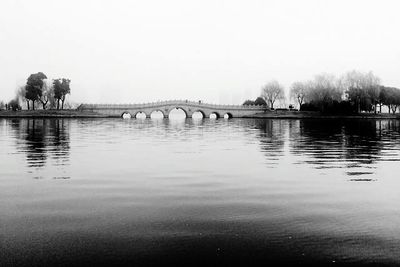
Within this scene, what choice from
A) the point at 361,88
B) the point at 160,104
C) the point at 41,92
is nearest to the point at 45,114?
the point at 41,92

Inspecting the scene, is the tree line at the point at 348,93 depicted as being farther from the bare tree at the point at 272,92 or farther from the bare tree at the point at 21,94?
the bare tree at the point at 21,94

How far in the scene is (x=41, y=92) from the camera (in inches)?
4532

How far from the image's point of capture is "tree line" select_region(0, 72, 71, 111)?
113000 millimetres

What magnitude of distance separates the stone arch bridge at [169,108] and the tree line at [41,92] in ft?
23.5

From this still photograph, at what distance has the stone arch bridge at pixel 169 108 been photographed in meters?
124

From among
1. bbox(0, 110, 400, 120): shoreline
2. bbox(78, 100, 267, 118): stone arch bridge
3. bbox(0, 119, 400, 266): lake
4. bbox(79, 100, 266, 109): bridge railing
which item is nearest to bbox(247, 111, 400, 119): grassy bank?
bbox(0, 110, 400, 120): shoreline

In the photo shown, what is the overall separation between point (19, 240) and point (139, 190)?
4471 millimetres

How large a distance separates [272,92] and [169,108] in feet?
98.5

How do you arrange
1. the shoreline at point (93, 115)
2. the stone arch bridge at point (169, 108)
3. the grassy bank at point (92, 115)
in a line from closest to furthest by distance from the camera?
the shoreline at point (93, 115) → the grassy bank at point (92, 115) → the stone arch bridge at point (169, 108)

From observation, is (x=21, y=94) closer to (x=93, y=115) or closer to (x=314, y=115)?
(x=93, y=115)

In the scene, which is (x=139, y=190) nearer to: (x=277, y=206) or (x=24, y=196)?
(x=24, y=196)

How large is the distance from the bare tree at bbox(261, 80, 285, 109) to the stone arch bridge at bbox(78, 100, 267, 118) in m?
3.81

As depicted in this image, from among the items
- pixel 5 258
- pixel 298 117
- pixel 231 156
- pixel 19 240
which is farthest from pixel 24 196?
pixel 298 117

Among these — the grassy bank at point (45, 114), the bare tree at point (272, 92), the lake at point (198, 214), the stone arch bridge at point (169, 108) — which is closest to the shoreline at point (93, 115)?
the grassy bank at point (45, 114)
